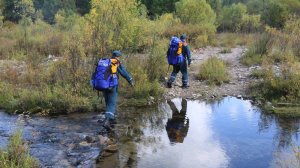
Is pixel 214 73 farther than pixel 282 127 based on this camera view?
Yes

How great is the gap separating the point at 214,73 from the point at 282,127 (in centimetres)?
452

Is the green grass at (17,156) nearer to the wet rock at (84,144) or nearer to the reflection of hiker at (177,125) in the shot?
the wet rock at (84,144)

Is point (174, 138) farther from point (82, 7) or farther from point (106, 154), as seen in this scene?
point (82, 7)

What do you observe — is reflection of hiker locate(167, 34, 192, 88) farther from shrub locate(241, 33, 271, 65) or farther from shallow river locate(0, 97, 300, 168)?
shrub locate(241, 33, 271, 65)

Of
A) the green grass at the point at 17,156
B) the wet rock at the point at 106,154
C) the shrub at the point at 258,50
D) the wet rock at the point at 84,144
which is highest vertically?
the shrub at the point at 258,50

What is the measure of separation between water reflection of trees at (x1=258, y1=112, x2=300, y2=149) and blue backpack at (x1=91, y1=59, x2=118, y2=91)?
3871mm

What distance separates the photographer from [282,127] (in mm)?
9344

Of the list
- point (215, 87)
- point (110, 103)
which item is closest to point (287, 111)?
point (215, 87)

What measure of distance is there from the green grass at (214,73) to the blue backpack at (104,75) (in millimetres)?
5339

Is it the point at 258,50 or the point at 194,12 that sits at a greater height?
the point at 194,12

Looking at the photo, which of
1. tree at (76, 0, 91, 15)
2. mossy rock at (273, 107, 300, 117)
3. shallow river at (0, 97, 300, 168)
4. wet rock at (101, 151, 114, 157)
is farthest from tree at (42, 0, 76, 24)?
wet rock at (101, 151, 114, 157)

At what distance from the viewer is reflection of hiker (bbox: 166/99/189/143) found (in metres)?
8.80

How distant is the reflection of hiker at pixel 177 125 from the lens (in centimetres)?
880

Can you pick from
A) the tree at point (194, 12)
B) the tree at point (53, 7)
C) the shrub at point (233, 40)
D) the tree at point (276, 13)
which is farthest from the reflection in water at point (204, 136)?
the tree at point (53, 7)
